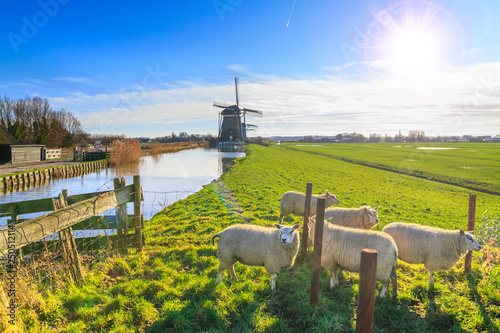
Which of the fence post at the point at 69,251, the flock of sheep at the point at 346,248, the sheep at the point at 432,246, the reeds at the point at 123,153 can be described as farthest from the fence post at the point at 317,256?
the reeds at the point at 123,153

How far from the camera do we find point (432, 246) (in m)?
5.91

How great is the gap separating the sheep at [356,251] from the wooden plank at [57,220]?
5.04 meters

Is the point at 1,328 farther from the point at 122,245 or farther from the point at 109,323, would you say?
the point at 122,245

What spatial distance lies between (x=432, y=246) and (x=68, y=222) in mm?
7555

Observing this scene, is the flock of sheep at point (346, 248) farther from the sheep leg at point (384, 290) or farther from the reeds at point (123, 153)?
the reeds at point (123, 153)

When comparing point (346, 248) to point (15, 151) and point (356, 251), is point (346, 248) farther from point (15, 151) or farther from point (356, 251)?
point (15, 151)

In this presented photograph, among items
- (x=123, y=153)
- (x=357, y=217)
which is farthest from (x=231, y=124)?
(x=357, y=217)

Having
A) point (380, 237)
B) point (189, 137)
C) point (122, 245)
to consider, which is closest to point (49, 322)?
point (122, 245)

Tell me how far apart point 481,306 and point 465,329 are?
92 centimetres

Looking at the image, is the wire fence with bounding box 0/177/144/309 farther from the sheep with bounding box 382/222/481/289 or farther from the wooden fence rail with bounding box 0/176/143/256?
the sheep with bounding box 382/222/481/289

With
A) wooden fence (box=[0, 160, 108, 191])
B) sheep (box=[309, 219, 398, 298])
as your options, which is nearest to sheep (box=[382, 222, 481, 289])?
sheep (box=[309, 219, 398, 298])

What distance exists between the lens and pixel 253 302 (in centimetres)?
481

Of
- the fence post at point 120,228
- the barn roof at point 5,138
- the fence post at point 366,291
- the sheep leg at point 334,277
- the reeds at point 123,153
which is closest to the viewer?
the fence post at point 366,291

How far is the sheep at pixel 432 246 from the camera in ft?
18.7
